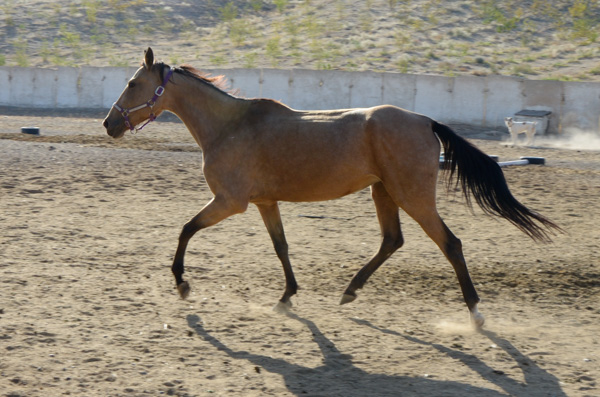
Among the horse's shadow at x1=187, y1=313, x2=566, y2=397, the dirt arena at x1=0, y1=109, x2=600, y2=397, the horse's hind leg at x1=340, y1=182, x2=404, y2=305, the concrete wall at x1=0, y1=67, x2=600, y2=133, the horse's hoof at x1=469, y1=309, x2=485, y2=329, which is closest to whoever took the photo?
the horse's shadow at x1=187, y1=313, x2=566, y2=397

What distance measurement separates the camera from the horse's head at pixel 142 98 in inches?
270

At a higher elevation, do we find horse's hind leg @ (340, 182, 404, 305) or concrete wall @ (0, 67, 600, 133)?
horse's hind leg @ (340, 182, 404, 305)

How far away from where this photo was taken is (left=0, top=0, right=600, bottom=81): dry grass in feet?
105

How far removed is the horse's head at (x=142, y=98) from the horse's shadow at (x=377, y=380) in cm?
234

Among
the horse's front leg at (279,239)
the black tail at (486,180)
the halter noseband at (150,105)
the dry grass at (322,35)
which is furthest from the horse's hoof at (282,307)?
the dry grass at (322,35)

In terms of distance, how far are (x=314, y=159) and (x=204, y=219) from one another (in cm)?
102

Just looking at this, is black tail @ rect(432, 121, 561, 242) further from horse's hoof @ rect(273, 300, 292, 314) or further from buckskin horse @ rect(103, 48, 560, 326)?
horse's hoof @ rect(273, 300, 292, 314)

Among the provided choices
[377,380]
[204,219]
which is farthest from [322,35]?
[377,380]

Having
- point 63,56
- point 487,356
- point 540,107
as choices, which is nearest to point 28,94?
point 63,56

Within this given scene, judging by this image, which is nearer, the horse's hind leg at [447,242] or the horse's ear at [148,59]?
the horse's hind leg at [447,242]

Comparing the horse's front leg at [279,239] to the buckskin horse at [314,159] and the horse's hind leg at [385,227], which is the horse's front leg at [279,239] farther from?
the horse's hind leg at [385,227]

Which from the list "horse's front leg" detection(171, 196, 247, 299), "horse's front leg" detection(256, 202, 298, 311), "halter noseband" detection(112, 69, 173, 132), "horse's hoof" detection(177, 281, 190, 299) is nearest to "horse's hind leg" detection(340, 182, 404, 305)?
"horse's front leg" detection(256, 202, 298, 311)

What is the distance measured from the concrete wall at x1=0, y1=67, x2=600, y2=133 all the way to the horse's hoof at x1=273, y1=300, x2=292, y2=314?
14804 mm

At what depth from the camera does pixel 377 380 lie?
4.95 metres
